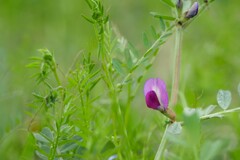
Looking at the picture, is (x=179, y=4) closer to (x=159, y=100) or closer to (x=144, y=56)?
(x=144, y=56)

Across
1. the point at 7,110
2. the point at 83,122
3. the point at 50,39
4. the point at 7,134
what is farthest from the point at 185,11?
the point at 50,39

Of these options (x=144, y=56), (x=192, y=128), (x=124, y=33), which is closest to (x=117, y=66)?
(x=144, y=56)

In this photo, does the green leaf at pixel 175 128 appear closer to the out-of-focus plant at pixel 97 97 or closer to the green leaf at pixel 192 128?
the out-of-focus plant at pixel 97 97

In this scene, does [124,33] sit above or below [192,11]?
above

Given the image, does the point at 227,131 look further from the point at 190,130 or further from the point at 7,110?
the point at 190,130

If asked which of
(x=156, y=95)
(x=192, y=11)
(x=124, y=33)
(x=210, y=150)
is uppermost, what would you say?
(x=124, y=33)

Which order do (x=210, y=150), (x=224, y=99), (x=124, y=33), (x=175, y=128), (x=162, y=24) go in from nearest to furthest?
(x=210, y=150) → (x=175, y=128) → (x=224, y=99) → (x=162, y=24) → (x=124, y=33)
